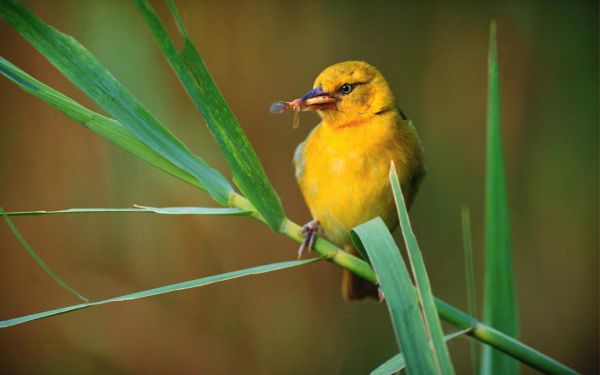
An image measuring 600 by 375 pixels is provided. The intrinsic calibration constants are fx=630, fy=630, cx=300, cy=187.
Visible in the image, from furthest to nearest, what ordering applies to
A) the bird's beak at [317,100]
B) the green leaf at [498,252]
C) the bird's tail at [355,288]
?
the bird's tail at [355,288] < the bird's beak at [317,100] < the green leaf at [498,252]

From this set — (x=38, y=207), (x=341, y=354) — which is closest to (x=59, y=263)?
(x=38, y=207)

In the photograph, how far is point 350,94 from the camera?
1.33 metres

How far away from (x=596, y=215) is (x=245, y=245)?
5.04ft

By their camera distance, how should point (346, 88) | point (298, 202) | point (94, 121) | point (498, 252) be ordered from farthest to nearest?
point (298, 202) < point (346, 88) < point (498, 252) < point (94, 121)

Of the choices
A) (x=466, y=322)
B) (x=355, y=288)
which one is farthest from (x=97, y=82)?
(x=355, y=288)

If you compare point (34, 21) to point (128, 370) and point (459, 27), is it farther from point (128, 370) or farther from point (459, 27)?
point (459, 27)

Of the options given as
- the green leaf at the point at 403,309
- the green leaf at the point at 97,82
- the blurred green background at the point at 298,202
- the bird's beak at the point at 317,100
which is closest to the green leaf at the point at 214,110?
the green leaf at the point at 97,82

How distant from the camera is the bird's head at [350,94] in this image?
1301 millimetres

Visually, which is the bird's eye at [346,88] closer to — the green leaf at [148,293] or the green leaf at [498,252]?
the green leaf at [498,252]

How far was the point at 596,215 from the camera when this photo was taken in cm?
276

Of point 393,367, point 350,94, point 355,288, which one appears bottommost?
point 355,288

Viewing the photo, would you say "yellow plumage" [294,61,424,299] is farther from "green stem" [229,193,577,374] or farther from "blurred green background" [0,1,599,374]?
"blurred green background" [0,1,599,374]

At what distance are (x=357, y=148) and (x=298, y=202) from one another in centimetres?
127

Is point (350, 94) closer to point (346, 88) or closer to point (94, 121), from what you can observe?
point (346, 88)
